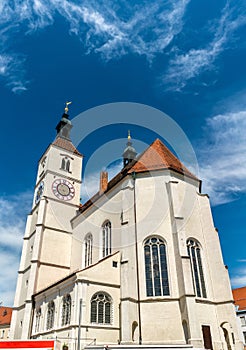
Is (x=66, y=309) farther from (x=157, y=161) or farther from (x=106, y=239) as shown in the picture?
(x=157, y=161)

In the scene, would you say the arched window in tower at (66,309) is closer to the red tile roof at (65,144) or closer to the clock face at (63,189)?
the clock face at (63,189)

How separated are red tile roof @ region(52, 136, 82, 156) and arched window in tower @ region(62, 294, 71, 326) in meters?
21.1

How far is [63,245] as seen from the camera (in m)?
29.6

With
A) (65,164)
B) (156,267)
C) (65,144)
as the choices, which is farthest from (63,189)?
(156,267)

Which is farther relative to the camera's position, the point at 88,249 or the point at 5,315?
the point at 5,315

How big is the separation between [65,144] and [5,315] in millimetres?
28454

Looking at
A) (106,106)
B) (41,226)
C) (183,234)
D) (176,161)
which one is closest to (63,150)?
(41,226)

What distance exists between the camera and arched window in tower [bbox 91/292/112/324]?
55.3 ft

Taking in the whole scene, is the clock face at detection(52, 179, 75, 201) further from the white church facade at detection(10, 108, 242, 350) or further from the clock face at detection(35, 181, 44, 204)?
the white church facade at detection(10, 108, 242, 350)

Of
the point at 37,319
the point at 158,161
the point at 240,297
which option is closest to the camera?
the point at 37,319

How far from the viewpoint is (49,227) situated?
96.6ft

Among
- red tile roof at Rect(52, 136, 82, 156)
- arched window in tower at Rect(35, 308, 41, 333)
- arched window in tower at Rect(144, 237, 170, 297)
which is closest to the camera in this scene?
arched window in tower at Rect(144, 237, 170, 297)

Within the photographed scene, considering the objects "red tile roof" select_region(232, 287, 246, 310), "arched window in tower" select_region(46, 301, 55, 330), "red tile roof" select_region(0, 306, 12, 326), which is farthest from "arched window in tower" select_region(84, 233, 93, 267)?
"red tile roof" select_region(232, 287, 246, 310)

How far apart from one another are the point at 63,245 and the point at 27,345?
56.4 feet
